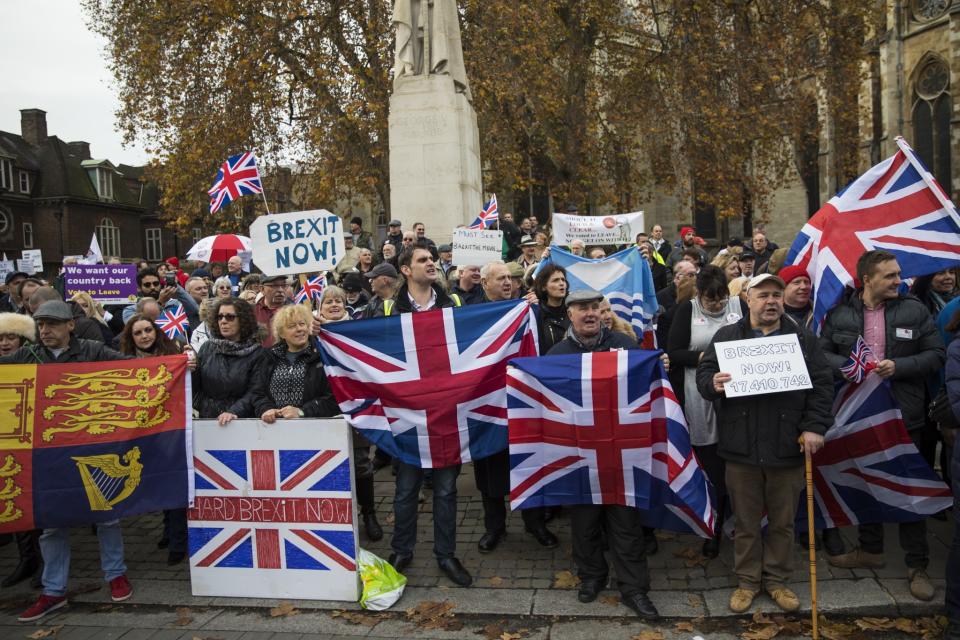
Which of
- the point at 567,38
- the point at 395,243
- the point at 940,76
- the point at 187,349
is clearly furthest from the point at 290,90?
the point at 940,76

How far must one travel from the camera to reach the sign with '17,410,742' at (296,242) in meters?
6.50

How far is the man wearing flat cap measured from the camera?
203 inches

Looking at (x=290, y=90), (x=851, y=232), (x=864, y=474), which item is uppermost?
(x=290, y=90)

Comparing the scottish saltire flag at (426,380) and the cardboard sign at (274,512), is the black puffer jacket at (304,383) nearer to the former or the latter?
the scottish saltire flag at (426,380)

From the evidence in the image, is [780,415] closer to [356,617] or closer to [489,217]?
[356,617]

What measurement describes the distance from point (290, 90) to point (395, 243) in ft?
41.7

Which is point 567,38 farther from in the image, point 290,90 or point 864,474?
point 864,474

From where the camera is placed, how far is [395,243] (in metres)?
11.8

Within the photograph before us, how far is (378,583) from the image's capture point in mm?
4992

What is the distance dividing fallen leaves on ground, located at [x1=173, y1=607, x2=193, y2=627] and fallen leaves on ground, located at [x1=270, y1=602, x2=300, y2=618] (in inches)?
21.2

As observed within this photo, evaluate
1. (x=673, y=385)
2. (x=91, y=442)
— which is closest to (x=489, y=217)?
(x=673, y=385)

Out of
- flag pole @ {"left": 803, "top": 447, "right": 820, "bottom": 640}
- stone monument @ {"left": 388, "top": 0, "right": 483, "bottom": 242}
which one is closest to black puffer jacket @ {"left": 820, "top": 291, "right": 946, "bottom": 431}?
flag pole @ {"left": 803, "top": 447, "right": 820, "bottom": 640}

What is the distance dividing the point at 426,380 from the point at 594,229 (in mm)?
6979

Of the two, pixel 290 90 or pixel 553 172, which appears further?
pixel 553 172
